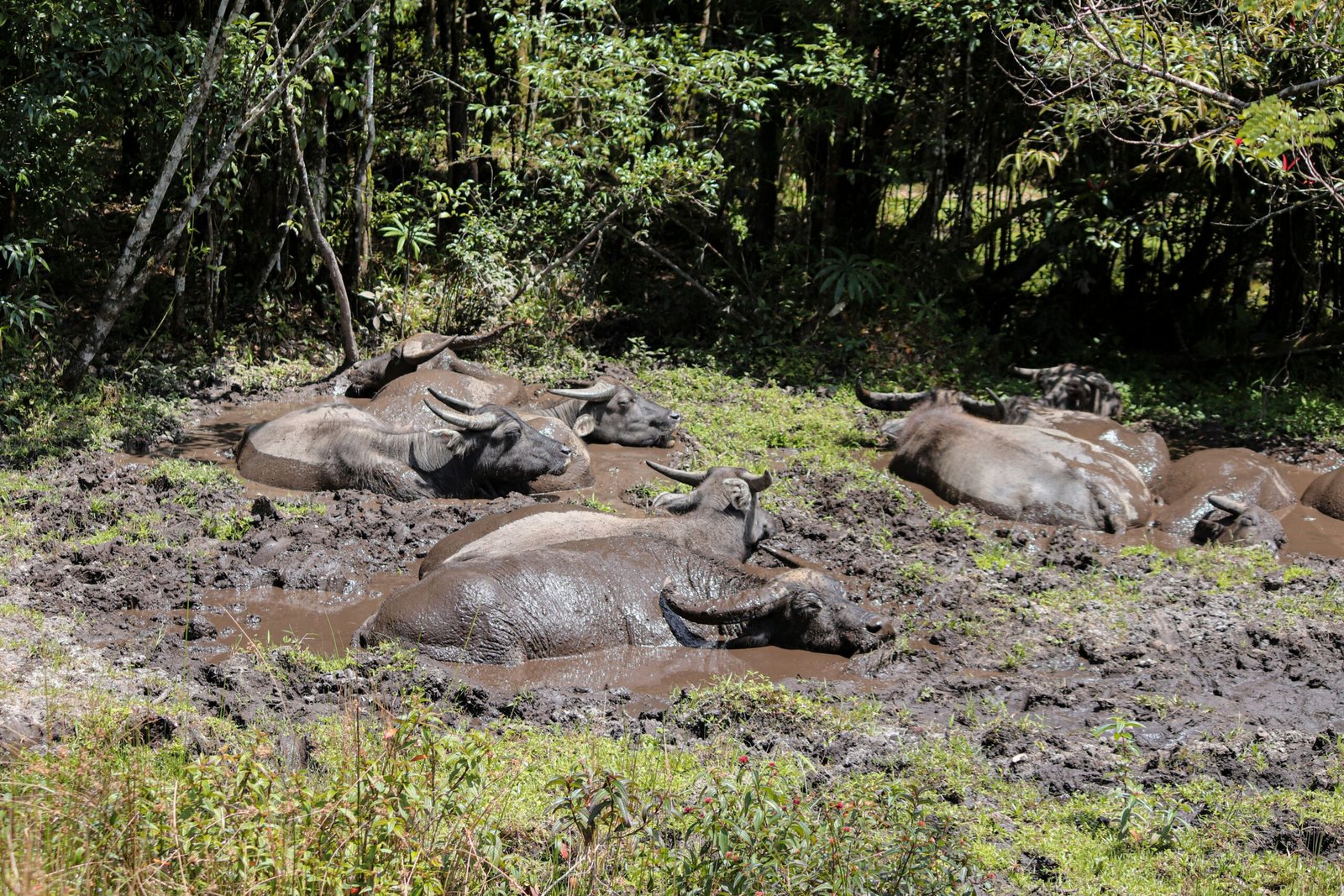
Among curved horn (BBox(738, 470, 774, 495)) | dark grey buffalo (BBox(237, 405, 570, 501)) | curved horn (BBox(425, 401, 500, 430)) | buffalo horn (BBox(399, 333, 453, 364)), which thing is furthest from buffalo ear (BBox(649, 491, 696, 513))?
buffalo horn (BBox(399, 333, 453, 364))

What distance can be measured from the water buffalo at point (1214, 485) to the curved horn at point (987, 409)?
64.1 inches

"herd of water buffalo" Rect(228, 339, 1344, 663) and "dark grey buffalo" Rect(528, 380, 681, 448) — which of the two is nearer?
"herd of water buffalo" Rect(228, 339, 1344, 663)

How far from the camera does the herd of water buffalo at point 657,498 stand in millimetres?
6852

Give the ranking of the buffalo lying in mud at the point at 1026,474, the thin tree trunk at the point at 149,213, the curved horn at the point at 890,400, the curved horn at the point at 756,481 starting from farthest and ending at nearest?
the curved horn at the point at 890,400 < the thin tree trunk at the point at 149,213 < the buffalo lying in mud at the point at 1026,474 < the curved horn at the point at 756,481

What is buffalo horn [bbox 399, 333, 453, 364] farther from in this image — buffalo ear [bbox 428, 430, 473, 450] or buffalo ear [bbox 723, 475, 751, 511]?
buffalo ear [bbox 723, 475, 751, 511]

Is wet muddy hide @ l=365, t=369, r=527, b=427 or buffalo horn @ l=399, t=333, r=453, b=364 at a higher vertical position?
buffalo horn @ l=399, t=333, r=453, b=364

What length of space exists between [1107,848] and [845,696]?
1.84m

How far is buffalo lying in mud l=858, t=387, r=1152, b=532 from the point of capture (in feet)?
30.5

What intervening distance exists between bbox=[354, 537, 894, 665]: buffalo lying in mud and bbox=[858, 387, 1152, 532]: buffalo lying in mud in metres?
2.79

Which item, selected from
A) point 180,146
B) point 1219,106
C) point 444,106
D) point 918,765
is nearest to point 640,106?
point 444,106

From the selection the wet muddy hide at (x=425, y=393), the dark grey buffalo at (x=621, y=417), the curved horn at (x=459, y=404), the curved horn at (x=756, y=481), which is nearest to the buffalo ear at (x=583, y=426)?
the dark grey buffalo at (x=621, y=417)

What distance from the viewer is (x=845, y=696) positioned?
6.29 m

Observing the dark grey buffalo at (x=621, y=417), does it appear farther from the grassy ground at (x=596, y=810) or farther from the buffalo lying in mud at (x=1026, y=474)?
the grassy ground at (x=596, y=810)

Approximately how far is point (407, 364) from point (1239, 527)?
7.43m
